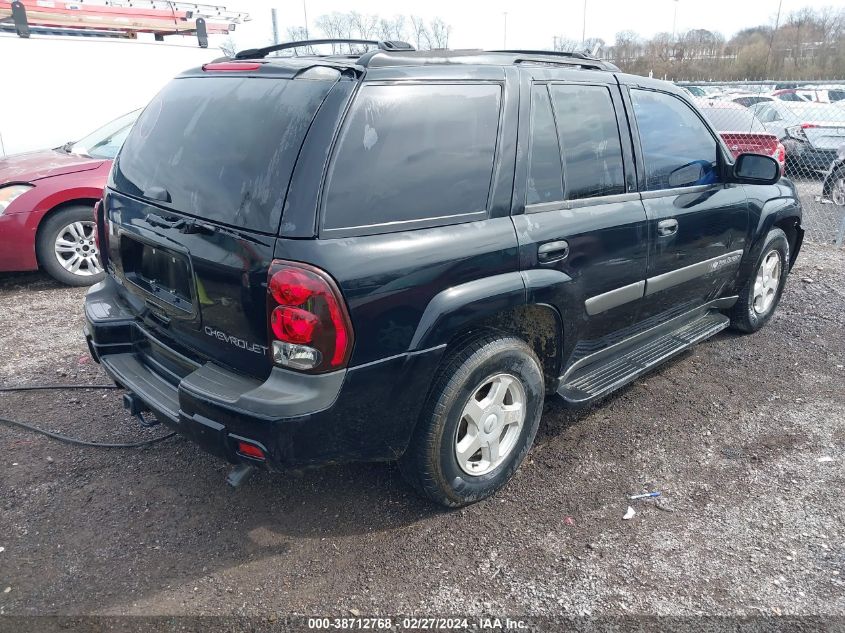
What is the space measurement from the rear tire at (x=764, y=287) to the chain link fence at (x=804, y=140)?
3581 mm

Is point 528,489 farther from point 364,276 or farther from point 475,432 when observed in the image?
point 364,276

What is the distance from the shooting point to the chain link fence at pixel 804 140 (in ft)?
32.4

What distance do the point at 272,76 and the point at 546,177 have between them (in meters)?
1.29

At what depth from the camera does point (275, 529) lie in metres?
2.86

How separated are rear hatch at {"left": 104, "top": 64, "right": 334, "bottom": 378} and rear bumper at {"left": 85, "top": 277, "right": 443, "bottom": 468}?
4.7 inches

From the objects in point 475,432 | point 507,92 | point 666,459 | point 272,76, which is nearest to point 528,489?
point 475,432

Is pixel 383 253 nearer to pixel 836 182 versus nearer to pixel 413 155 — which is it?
pixel 413 155

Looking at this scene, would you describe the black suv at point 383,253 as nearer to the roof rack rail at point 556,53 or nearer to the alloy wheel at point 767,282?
the roof rack rail at point 556,53

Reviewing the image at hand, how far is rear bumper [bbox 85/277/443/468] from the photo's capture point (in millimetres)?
2326

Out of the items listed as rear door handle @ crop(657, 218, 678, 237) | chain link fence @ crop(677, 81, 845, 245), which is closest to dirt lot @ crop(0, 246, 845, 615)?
rear door handle @ crop(657, 218, 678, 237)

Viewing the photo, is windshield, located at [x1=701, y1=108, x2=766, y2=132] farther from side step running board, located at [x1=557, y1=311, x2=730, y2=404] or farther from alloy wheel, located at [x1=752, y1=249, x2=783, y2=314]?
side step running board, located at [x1=557, y1=311, x2=730, y2=404]

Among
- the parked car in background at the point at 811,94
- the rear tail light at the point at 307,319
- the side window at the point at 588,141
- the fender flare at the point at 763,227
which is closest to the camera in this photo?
the rear tail light at the point at 307,319

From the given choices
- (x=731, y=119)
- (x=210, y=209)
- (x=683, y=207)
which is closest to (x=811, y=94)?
(x=731, y=119)

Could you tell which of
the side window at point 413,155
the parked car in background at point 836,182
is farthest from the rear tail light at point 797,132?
the side window at point 413,155
